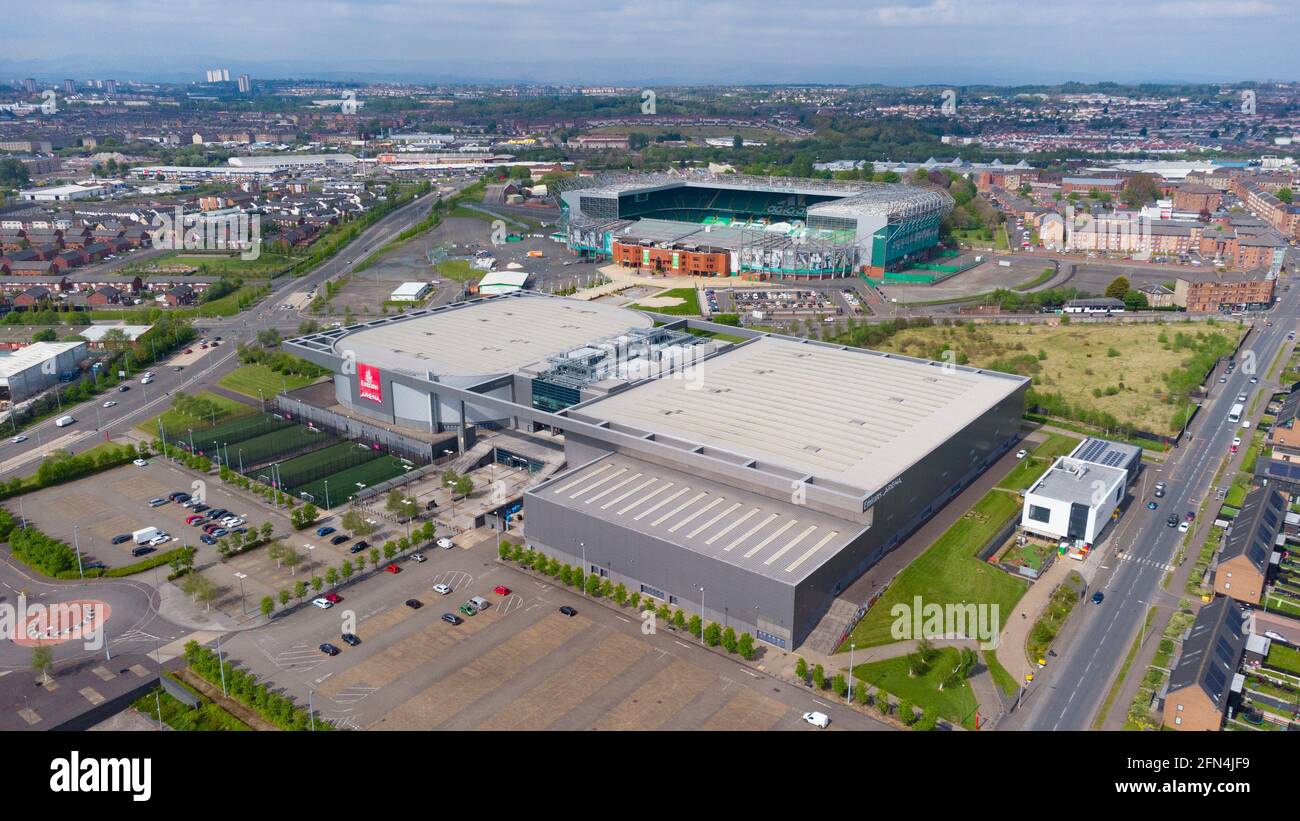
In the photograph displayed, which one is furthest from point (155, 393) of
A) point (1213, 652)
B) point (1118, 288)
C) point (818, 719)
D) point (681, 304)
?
point (1118, 288)

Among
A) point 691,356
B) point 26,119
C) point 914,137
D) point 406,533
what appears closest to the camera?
Answer: point 406,533

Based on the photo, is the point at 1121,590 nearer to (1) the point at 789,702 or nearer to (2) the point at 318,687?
(1) the point at 789,702

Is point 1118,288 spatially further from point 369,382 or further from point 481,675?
point 481,675

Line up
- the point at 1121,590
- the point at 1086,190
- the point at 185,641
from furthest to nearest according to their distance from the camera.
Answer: the point at 1086,190 → the point at 1121,590 → the point at 185,641

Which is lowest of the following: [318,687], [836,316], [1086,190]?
[318,687]

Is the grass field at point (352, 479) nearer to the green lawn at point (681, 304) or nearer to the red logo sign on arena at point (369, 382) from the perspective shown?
the red logo sign on arena at point (369, 382)

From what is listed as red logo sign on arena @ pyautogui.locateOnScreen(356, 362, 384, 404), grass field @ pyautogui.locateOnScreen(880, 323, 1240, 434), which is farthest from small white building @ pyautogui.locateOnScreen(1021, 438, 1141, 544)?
red logo sign on arena @ pyautogui.locateOnScreen(356, 362, 384, 404)

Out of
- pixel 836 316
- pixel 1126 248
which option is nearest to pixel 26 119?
pixel 836 316
